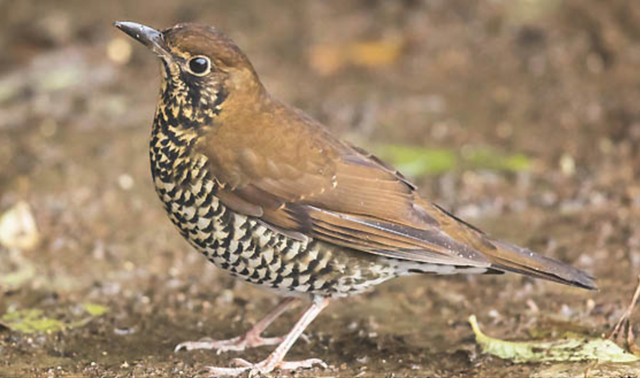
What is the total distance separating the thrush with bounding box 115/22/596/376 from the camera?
4348mm

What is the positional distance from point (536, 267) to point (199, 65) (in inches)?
67.6

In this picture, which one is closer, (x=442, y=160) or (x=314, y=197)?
(x=314, y=197)

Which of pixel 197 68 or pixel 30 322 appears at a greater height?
pixel 197 68

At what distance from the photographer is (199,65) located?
435cm

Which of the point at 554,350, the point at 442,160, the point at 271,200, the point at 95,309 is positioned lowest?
the point at 95,309

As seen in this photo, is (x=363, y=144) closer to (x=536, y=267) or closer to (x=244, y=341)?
(x=244, y=341)

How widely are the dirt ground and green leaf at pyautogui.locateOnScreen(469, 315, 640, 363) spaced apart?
0.15 feet

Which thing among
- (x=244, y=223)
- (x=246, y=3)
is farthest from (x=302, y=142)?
(x=246, y=3)

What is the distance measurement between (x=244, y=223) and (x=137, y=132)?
3.16m

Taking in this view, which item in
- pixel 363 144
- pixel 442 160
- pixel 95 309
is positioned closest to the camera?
pixel 95 309

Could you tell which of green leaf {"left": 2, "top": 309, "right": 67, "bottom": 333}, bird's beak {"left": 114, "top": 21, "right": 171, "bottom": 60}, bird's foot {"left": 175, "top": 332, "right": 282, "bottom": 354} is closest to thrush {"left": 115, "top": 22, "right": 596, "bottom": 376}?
bird's beak {"left": 114, "top": 21, "right": 171, "bottom": 60}

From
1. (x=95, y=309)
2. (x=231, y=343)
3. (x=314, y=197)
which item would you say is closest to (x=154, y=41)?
(x=314, y=197)

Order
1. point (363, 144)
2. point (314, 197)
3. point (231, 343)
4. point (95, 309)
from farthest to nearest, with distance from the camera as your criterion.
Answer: point (363, 144), point (95, 309), point (231, 343), point (314, 197)

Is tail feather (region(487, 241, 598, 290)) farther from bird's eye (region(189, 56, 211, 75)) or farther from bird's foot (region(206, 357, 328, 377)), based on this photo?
bird's eye (region(189, 56, 211, 75))
